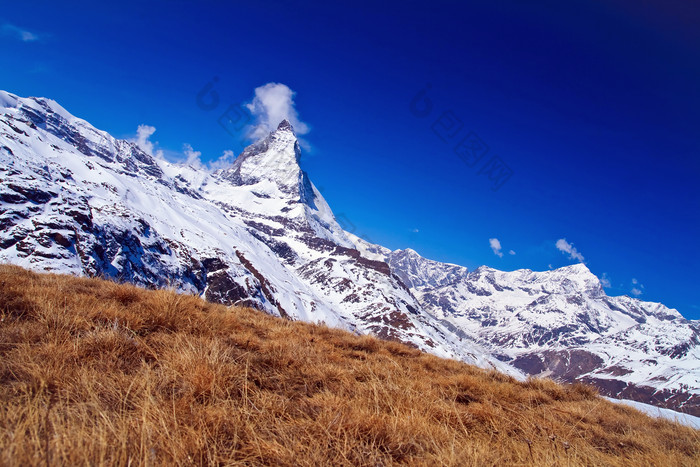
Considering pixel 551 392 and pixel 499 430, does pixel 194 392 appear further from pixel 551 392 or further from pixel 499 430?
pixel 551 392

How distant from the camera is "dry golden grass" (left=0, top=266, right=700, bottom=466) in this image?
1845 millimetres

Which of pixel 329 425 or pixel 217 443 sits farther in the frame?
pixel 329 425

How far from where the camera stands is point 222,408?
7.68 feet

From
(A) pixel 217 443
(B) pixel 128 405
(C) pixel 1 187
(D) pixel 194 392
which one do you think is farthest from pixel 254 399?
(C) pixel 1 187

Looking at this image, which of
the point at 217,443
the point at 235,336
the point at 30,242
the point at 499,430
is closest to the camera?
the point at 217,443

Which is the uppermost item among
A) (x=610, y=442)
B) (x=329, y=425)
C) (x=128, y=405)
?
(x=610, y=442)

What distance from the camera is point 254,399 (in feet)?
9.05

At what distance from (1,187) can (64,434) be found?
128756 millimetres

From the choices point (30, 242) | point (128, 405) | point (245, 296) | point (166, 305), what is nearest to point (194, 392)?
point (128, 405)

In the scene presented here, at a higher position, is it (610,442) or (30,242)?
(610,442)

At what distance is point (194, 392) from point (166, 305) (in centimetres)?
254

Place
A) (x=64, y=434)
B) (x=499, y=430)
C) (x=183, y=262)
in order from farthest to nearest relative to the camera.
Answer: (x=183, y=262), (x=499, y=430), (x=64, y=434)

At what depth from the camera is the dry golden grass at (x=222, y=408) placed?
1845 millimetres

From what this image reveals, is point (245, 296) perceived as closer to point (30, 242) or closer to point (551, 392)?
point (30, 242)
